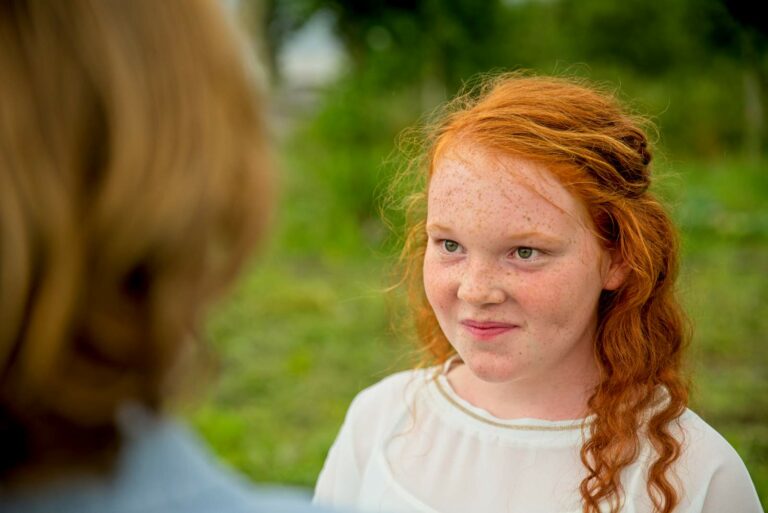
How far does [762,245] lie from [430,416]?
20.0ft

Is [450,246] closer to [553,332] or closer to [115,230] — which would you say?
[553,332]

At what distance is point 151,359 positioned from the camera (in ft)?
2.92

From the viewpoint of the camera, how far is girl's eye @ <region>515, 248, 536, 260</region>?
1.80 meters

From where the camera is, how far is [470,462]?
193cm

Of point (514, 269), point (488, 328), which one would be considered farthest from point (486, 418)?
point (514, 269)

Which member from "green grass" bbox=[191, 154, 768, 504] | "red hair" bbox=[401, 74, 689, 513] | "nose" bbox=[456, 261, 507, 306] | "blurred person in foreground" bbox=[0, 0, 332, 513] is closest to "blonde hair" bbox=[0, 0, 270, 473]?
"blurred person in foreground" bbox=[0, 0, 332, 513]

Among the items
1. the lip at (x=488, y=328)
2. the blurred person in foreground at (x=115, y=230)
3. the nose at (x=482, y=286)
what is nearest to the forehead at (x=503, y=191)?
the nose at (x=482, y=286)

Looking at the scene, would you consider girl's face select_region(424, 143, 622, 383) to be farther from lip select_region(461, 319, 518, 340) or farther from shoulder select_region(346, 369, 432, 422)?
shoulder select_region(346, 369, 432, 422)

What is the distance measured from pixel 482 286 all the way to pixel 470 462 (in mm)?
403

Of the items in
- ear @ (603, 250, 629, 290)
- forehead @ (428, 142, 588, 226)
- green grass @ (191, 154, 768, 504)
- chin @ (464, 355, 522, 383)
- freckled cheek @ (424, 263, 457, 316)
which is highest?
forehead @ (428, 142, 588, 226)

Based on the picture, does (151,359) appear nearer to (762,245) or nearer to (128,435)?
(128,435)

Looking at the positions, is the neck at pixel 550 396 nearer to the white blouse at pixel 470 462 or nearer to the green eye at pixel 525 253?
the white blouse at pixel 470 462

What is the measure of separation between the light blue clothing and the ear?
43.8 inches

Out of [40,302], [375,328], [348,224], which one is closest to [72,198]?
[40,302]
